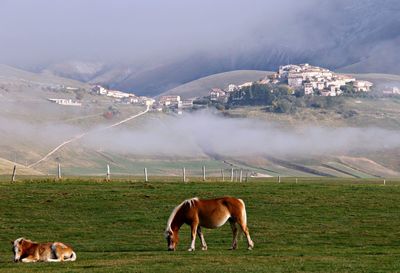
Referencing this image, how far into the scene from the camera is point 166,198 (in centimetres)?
4150

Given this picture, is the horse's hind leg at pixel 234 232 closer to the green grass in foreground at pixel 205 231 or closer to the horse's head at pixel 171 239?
the green grass in foreground at pixel 205 231

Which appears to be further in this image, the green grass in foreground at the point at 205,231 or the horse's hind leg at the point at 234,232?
the horse's hind leg at the point at 234,232

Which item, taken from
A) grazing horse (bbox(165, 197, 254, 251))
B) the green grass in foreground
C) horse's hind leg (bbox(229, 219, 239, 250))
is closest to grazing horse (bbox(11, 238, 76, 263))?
the green grass in foreground

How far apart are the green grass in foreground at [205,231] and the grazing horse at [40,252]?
1.13 ft

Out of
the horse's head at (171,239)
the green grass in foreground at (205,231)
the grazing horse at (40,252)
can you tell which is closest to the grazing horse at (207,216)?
the horse's head at (171,239)

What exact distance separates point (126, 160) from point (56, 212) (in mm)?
160189

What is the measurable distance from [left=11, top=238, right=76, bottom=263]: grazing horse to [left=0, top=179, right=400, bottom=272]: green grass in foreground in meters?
0.34

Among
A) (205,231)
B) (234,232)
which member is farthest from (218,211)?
(205,231)

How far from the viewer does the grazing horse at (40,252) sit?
24562mm

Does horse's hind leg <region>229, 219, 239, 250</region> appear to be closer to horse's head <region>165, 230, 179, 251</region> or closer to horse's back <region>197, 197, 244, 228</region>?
horse's back <region>197, 197, 244, 228</region>

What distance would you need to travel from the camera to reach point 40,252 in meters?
24.8

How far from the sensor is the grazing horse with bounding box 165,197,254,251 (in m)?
27.0

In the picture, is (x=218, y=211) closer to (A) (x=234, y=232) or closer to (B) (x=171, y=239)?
(A) (x=234, y=232)

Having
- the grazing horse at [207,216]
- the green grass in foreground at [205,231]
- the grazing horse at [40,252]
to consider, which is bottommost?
the green grass in foreground at [205,231]
